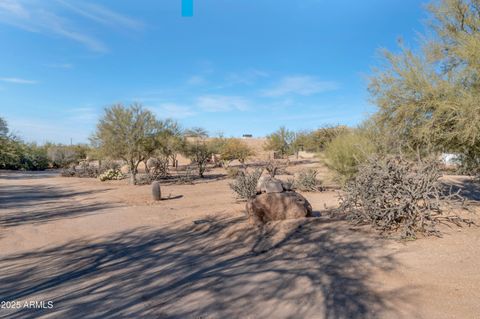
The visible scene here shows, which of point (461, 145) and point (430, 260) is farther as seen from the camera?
point (461, 145)

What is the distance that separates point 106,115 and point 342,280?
22.1m

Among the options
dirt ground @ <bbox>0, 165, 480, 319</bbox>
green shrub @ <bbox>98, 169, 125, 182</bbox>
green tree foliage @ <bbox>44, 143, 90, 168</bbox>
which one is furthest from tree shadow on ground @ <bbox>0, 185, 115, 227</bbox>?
green tree foliage @ <bbox>44, 143, 90, 168</bbox>

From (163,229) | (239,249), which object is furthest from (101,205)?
(239,249)

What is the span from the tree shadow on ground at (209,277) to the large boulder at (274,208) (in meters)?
0.50

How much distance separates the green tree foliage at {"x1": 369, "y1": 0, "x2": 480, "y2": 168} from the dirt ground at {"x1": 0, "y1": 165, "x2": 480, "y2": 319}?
316cm

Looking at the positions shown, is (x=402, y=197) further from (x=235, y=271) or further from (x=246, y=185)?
(x=246, y=185)

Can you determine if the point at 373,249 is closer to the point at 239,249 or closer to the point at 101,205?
the point at 239,249

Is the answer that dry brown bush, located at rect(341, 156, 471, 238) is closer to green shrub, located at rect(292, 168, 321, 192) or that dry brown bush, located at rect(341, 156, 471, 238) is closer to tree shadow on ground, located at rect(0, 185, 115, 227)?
green shrub, located at rect(292, 168, 321, 192)

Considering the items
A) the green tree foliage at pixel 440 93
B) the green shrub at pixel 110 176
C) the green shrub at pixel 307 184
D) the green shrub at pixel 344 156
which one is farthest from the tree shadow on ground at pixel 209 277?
the green shrub at pixel 110 176

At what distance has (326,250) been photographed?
6.42 meters

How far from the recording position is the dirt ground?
14.0 feet

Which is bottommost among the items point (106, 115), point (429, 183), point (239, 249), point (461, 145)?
point (239, 249)

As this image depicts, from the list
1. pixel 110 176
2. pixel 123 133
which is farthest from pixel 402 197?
pixel 110 176

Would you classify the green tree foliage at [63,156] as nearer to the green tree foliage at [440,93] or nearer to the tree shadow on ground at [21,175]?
the tree shadow on ground at [21,175]
